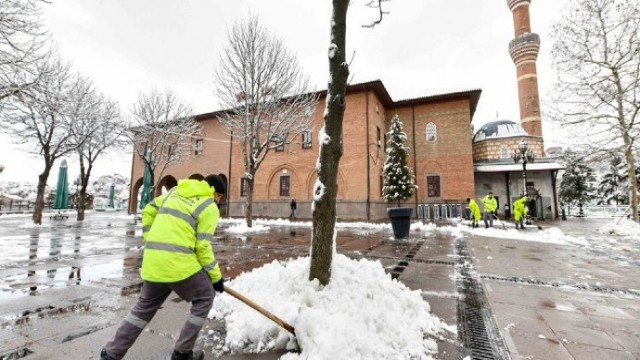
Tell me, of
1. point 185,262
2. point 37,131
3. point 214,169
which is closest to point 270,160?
point 214,169

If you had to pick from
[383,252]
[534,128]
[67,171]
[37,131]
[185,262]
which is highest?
[534,128]

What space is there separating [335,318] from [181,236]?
1521 millimetres

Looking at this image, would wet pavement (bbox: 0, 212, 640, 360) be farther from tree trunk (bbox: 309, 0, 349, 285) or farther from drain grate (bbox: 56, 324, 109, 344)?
tree trunk (bbox: 309, 0, 349, 285)

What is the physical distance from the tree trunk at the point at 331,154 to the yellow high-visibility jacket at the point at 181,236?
4.49 feet

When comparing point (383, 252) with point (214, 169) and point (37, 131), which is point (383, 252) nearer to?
point (37, 131)

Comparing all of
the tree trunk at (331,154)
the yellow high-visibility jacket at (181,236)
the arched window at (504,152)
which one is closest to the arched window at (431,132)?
the arched window at (504,152)

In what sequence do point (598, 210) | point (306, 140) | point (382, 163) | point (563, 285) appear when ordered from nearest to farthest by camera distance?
point (563, 285) → point (306, 140) → point (382, 163) → point (598, 210)

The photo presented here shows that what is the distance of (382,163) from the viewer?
941 inches

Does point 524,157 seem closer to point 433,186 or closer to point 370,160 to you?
point 433,186

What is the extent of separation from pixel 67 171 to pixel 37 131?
339 inches

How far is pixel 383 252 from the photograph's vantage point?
25.1 ft

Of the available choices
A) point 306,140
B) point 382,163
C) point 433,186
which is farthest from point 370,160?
point 433,186

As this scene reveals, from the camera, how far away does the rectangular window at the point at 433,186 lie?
2351cm

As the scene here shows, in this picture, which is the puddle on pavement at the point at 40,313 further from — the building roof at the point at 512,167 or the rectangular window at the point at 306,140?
the building roof at the point at 512,167
